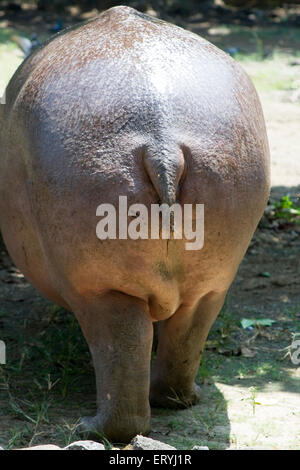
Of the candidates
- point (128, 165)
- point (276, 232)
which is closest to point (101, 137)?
point (128, 165)

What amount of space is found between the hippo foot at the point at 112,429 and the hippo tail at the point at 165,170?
0.95 metres

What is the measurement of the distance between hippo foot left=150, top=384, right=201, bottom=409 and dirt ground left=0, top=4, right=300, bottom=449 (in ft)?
0.15

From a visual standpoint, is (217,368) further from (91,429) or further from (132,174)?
(132,174)

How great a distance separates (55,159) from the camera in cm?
324

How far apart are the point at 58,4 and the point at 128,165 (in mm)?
13975

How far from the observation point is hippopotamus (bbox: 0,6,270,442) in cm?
313

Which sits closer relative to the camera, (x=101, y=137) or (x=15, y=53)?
(x=101, y=137)

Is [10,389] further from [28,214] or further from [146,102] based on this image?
[146,102]

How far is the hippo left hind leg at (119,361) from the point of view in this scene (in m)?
3.28

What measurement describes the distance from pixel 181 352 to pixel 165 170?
1031mm

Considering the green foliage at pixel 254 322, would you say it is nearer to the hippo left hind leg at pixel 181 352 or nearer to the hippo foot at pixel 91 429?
the hippo left hind leg at pixel 181 352

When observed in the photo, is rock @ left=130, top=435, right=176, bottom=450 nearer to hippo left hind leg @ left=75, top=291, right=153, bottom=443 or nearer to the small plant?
hippo left hind leg @ left=75, top=291, right=153, bottom=443

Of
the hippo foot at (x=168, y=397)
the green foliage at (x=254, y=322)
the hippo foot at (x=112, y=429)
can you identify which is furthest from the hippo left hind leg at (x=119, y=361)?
the green foliage at (x=254, y=322)

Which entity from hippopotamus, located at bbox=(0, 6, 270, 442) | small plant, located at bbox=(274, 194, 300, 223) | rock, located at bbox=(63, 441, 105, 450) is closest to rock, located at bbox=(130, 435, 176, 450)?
rock, located at bbox=(63, 441, 105, 450)
